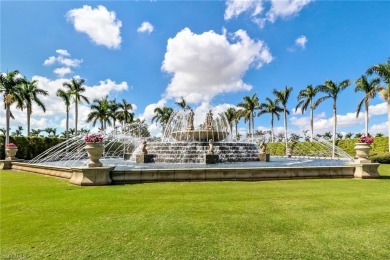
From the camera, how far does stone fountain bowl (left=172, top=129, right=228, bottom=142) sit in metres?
24.3

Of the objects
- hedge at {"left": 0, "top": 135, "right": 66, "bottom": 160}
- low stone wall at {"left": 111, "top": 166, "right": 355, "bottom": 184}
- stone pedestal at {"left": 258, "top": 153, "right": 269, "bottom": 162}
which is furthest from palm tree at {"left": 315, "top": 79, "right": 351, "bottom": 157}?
hedge at {"left": 0, "top": 135, "right": 66, "bottom": 160}

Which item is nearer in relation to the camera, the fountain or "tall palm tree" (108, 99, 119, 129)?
the fountain

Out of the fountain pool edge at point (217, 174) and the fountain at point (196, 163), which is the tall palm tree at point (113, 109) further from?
the fountain pool edge at point (217, 174)

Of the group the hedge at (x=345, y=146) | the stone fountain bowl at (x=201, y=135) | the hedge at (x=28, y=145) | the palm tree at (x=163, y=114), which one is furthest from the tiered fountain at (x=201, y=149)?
the palm tree at (x=163, y=114)

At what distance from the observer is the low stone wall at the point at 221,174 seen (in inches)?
436

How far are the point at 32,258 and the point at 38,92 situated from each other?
158 ft

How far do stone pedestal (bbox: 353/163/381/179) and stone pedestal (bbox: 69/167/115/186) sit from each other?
37.7 ft

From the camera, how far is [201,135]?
2442 centimetres

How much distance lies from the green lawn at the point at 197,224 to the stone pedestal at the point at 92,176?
1.25 meters

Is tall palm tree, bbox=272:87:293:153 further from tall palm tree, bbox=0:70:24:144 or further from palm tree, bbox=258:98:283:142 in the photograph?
tall palm tree, bbox=0:70:24:144

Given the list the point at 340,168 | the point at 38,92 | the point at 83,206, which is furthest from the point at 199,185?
the point at 38,92

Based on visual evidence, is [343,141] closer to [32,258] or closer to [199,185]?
[199,185]

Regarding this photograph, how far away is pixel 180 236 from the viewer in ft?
16.3

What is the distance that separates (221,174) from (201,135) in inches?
514
